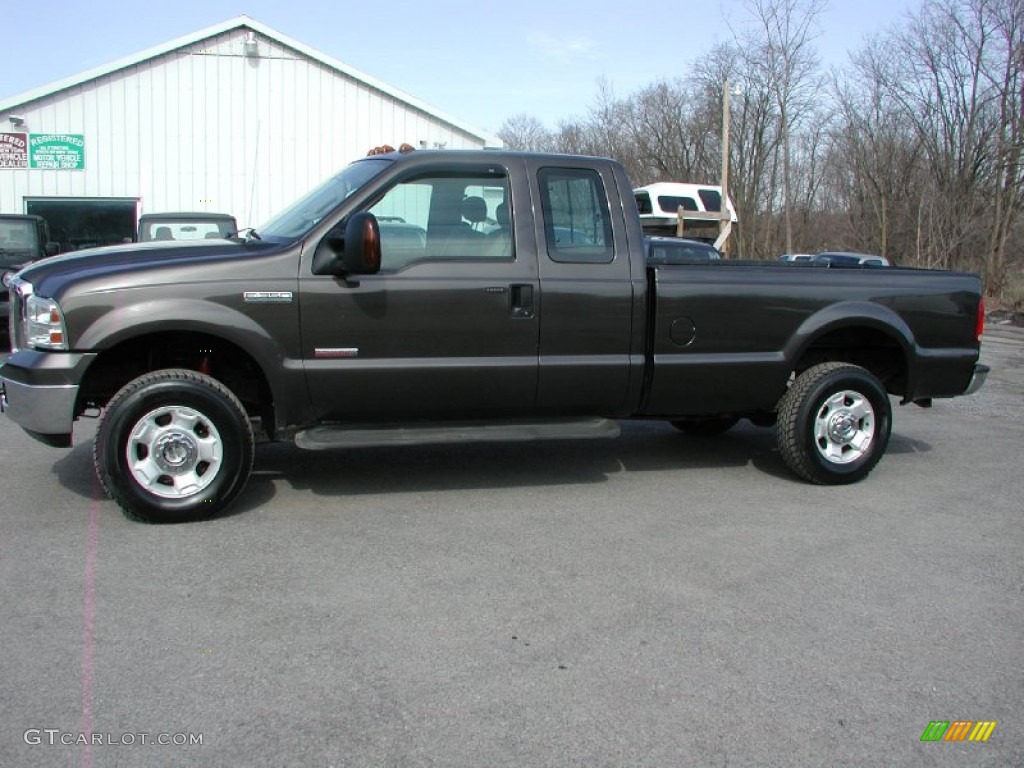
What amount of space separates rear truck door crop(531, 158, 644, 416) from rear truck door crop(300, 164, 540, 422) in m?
0.12

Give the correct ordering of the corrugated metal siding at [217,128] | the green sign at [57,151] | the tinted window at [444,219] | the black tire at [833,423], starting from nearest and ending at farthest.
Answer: the tinted window at [444,219] < the black tire at [833,423] < the green sign at [57,151] < the corrugated metal siding at [217,128]

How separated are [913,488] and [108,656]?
4.86 metres

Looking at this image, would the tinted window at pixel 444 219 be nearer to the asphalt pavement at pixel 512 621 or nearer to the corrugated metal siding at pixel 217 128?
the asphalt pavement at pixel 512 621

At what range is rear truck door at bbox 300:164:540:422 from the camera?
4.90m

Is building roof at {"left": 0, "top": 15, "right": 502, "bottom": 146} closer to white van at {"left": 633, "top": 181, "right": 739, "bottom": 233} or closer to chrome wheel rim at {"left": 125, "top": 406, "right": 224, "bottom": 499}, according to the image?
white van at {"left": 633, "top": 181, "right": 739, "bottom": 233}

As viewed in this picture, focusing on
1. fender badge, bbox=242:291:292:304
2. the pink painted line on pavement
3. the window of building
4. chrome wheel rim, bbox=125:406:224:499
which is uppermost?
the window of building

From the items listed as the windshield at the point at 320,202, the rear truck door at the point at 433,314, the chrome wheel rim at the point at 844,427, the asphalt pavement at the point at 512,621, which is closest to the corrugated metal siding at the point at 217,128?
the asphalt pavement at the point at 512,621

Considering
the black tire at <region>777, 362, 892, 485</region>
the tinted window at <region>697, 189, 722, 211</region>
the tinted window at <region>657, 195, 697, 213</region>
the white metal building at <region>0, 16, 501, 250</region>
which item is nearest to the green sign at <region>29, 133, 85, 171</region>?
the white metal building at <region>0, 16, 501, 250</region>

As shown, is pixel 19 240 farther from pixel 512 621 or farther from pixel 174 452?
pixel 512 621

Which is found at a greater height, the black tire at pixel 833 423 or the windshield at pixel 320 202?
the windshield at pixel 320 202

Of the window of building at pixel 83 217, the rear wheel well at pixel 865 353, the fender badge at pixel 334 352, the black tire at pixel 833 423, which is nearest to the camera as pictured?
the fender badge at pixel 334 352

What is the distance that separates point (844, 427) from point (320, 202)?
142 inches

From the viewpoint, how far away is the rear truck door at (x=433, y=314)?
490 cm

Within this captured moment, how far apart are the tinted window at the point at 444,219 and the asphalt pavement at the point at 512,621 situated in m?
1.45
